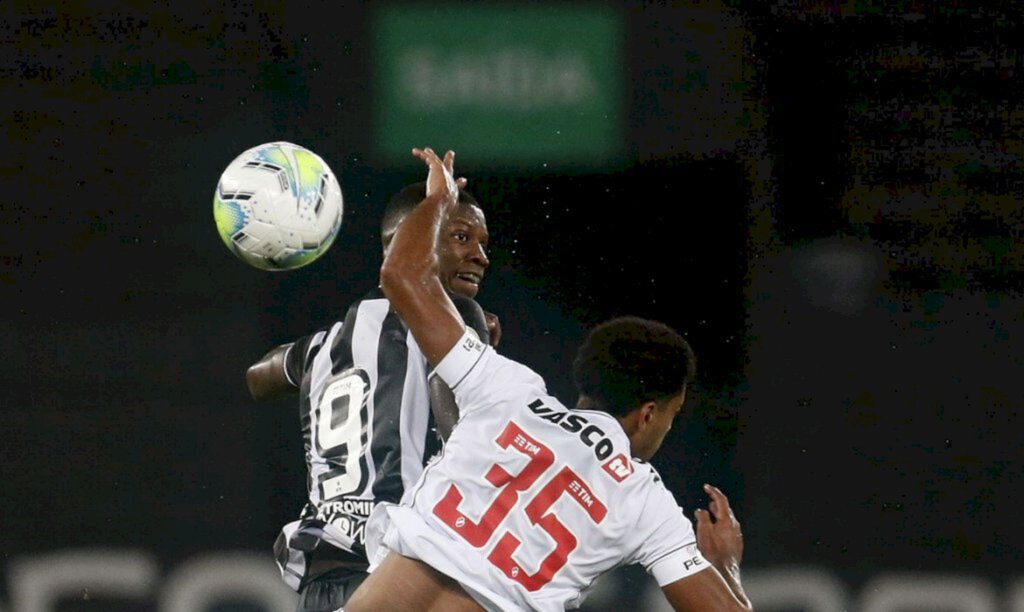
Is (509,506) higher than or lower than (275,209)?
lower

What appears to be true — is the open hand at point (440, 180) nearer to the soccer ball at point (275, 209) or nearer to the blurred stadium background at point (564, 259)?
the soccer ball at point (275, 209)

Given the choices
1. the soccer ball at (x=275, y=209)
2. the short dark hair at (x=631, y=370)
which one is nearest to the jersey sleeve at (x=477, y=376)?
the short dark hair at (x=631, y=370)

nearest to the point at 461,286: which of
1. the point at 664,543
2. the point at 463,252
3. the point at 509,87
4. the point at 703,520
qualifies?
the point at 463,252

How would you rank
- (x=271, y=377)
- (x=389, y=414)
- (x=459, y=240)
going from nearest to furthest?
(x=389, y=414) < (x=459, y=240) < (x=271, y=377)

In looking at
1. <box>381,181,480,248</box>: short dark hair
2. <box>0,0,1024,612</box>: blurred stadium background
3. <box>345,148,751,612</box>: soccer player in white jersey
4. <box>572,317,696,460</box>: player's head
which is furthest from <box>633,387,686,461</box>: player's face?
<box>0,0,1024,612</box>: blurred stadium background

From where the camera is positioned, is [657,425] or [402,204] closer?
[657,425]

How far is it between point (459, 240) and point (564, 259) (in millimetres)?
1717

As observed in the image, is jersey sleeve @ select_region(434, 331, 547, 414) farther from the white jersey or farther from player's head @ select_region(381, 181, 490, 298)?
→ player's head @ select_region(381, 181, 490, 298)

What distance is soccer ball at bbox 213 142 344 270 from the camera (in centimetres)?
362

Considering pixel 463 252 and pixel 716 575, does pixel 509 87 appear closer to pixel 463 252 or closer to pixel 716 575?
pixel 463 252

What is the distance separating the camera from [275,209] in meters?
3.62

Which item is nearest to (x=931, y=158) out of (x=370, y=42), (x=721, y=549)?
(x=370, y=42)

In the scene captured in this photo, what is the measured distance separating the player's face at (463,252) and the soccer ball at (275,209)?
321mm

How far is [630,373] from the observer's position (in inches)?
126
